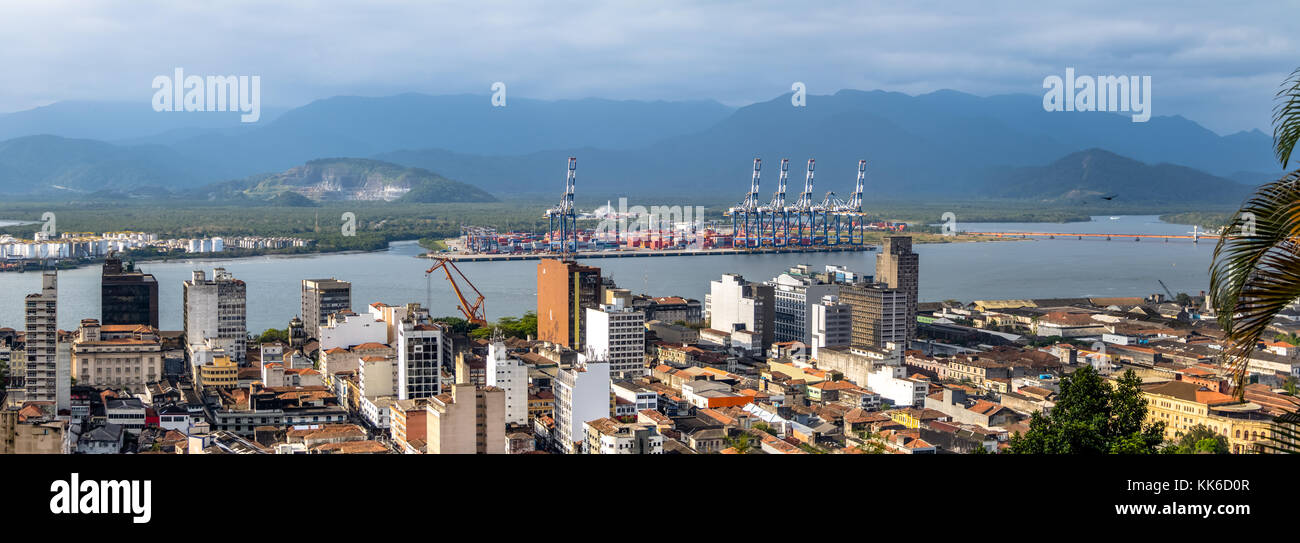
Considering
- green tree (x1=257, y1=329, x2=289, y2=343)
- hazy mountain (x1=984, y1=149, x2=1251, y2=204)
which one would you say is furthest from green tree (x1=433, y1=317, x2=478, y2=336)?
hazy mountain (x1=984, y1=149, x2=1251, y2=204)

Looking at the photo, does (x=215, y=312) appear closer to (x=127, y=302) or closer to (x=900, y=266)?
(x=127, y=302)

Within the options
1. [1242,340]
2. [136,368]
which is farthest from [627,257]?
[1242,340]

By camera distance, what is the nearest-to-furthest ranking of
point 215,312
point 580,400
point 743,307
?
1. point 580,400
2. point 215,312
3. point 743,307

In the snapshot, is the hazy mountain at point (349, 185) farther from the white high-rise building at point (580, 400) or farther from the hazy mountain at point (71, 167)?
the white high-rise building at point (580, 400)

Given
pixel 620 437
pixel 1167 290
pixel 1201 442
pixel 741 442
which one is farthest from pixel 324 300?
pixel 1167 290

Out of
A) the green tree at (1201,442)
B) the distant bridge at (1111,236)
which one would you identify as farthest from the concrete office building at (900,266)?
the distant bridge at (1111,236)
